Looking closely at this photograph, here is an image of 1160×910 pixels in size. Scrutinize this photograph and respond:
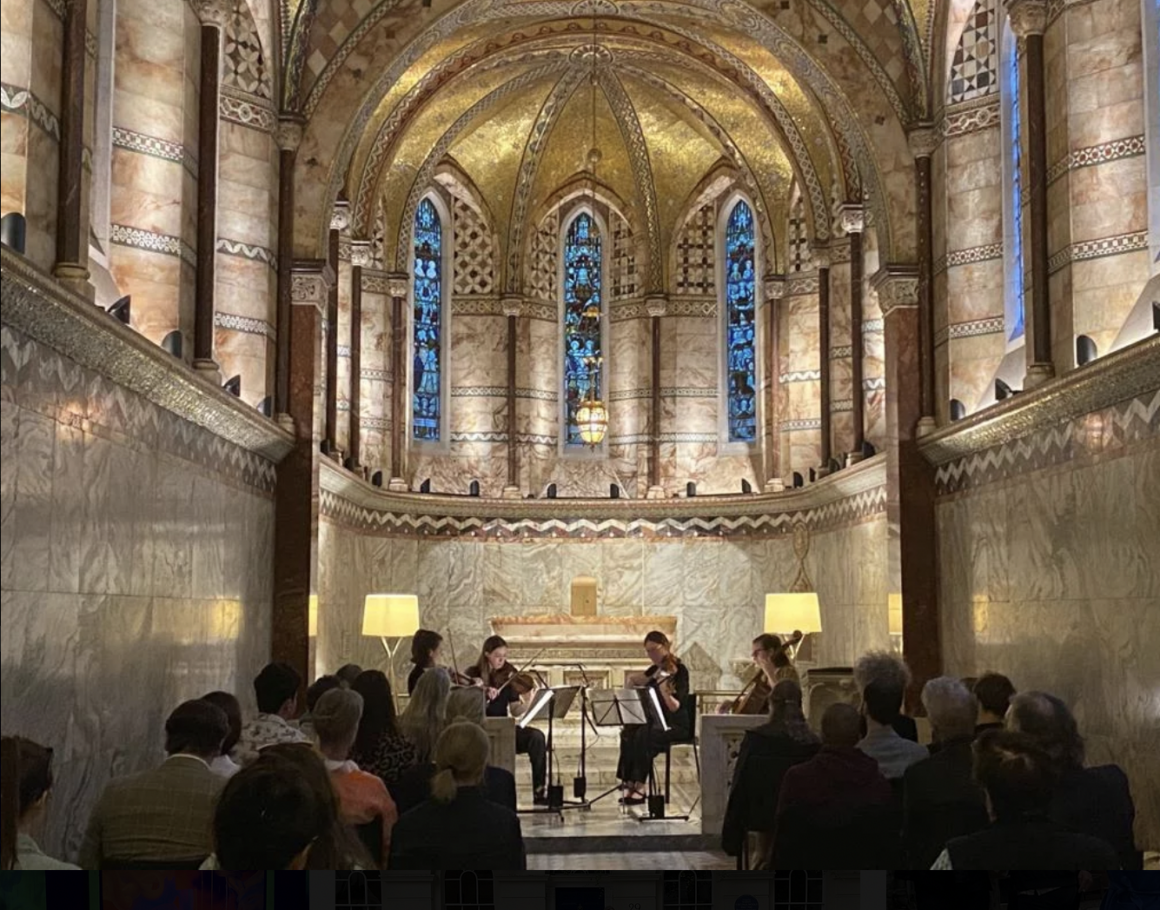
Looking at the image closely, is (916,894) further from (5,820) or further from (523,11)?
(523,11)

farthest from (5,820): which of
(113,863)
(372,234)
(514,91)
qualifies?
(514,91)

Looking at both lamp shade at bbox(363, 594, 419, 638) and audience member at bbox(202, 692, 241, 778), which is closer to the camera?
audience member at bbox(202, 692, 241, 778)

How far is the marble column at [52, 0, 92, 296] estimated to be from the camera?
27.2ft

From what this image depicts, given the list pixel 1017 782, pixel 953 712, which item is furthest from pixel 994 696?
pixel 1017 782

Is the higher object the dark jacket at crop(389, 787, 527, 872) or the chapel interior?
the chapel interior

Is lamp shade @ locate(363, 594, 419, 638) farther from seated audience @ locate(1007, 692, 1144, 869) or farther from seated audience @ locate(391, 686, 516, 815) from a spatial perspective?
seated audience @ locate(1007, 692, 1144, 869)

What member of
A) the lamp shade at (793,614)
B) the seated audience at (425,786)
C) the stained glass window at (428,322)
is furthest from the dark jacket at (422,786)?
the stained glass window at (428,322)

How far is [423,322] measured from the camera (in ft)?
74.7

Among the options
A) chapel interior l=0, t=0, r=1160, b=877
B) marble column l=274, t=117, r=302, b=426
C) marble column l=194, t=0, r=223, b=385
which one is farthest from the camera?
marble column l=274, t=117, r=302, b=426

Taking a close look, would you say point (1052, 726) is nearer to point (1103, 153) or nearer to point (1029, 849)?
point (1029, 849)

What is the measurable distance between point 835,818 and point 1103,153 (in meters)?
7.39

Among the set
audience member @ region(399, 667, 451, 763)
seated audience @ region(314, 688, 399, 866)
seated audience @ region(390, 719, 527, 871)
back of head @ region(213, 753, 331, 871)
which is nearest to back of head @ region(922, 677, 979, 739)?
seated audience @ region(390, 719, 527, 871)

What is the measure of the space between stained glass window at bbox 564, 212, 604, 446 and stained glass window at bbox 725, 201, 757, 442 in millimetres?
2033

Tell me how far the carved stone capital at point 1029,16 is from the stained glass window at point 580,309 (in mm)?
11512
